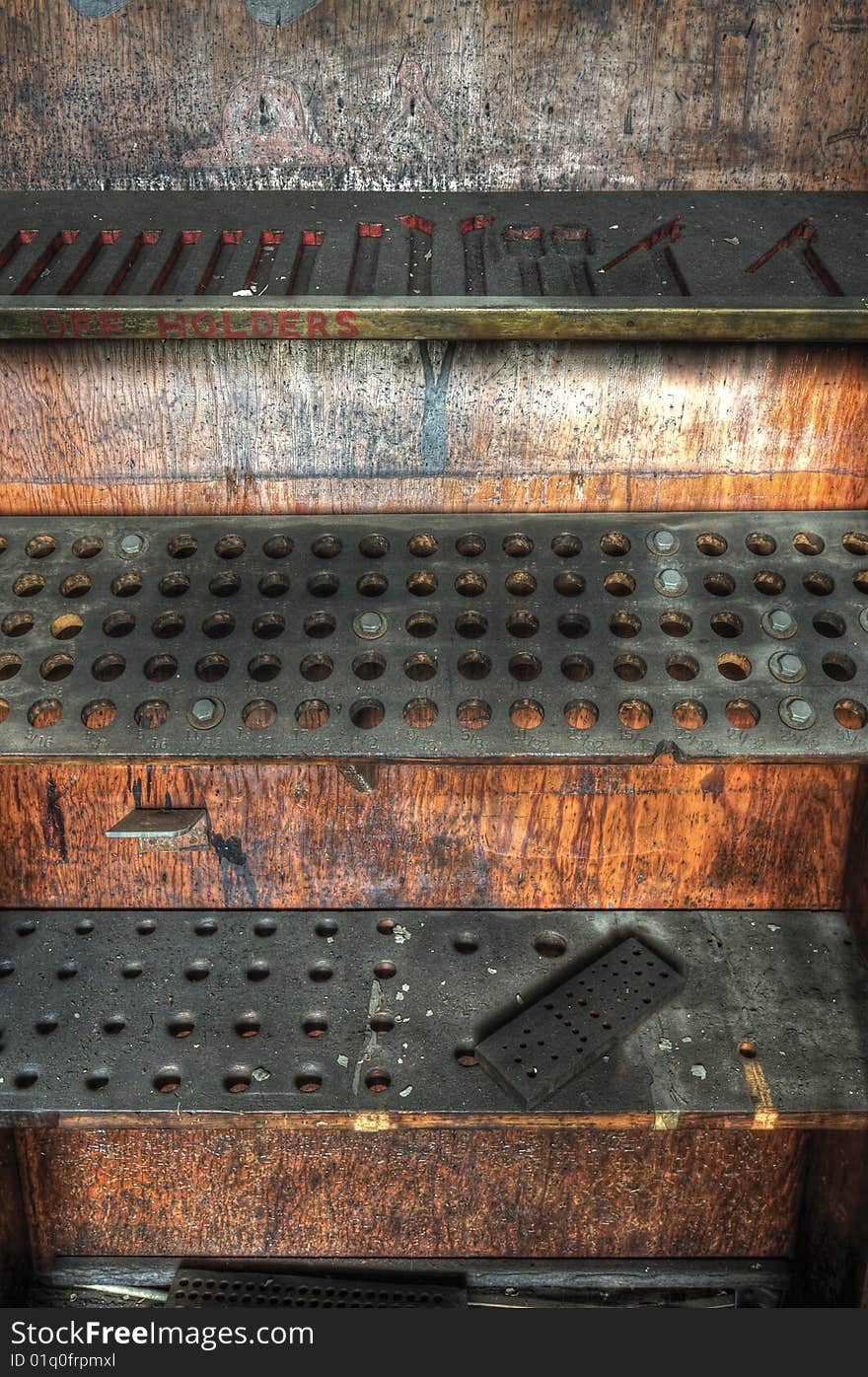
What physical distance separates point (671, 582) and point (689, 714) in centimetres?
22

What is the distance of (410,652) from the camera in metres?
1.45

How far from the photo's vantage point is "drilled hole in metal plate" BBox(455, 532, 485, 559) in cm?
157

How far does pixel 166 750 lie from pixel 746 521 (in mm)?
859

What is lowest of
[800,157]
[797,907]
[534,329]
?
[797,907]

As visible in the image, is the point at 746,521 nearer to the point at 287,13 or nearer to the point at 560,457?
the point at 560,457

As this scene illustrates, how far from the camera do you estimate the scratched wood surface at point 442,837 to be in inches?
70.8

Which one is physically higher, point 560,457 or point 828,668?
point 560,457

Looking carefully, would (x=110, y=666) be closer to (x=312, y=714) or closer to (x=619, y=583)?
(x=312, y=714)

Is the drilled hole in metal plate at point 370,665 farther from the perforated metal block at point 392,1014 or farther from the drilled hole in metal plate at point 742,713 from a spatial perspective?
the perforated metal block at point 392,1014

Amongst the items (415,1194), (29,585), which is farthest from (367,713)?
(415,1194)

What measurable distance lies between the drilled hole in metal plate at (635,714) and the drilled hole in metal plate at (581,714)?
32 mm

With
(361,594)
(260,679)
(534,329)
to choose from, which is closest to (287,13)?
(534,329)

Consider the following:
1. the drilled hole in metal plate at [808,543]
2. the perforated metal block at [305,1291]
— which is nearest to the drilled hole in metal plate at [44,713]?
the drilled hole in metal plate at [808,543]

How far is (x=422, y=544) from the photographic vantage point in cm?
160
